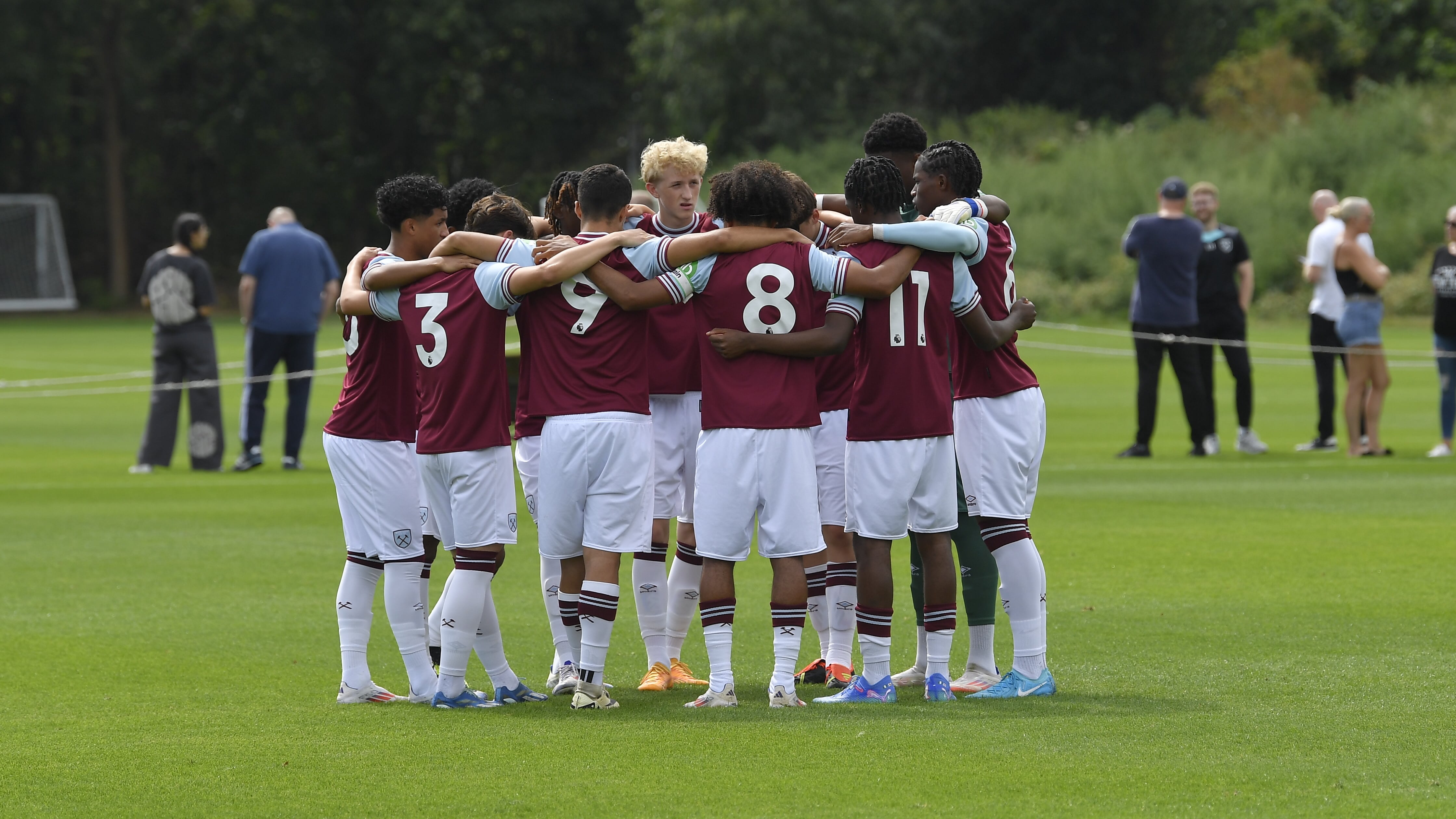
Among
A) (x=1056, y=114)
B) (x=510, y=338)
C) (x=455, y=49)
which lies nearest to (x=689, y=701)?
(x=510, y=338)

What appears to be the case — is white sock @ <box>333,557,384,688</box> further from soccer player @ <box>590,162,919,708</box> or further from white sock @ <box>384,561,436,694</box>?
soccer player @ <box>590,162,919,708</box>

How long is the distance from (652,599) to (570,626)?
405 millimetres

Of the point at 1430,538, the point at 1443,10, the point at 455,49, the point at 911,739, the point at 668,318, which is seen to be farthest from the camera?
the point at 455,49

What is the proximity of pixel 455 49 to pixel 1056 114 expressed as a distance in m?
21.5

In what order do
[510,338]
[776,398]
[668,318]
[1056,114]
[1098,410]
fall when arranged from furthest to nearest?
1. [1056,114]
2. [1098,410]
3. [510,338]
4. [668,318]
5. [776,398]

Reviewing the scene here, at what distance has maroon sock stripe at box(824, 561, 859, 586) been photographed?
7.04m

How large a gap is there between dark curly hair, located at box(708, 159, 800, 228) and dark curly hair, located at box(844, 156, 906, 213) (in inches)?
11.4

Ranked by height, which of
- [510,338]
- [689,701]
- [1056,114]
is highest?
[1056,114]

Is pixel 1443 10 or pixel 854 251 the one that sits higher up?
pixel 1443 10

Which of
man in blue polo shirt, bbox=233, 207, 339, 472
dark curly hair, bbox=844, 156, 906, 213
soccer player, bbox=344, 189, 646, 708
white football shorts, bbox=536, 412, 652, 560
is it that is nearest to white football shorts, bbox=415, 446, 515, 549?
soccer player, bbox=344, 189, 646, 708

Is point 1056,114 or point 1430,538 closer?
point 1430,538

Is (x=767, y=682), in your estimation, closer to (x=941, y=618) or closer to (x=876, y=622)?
(x=876, y=622)

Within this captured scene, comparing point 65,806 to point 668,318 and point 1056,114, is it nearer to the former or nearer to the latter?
point 668,318

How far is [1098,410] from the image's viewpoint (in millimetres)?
21156
